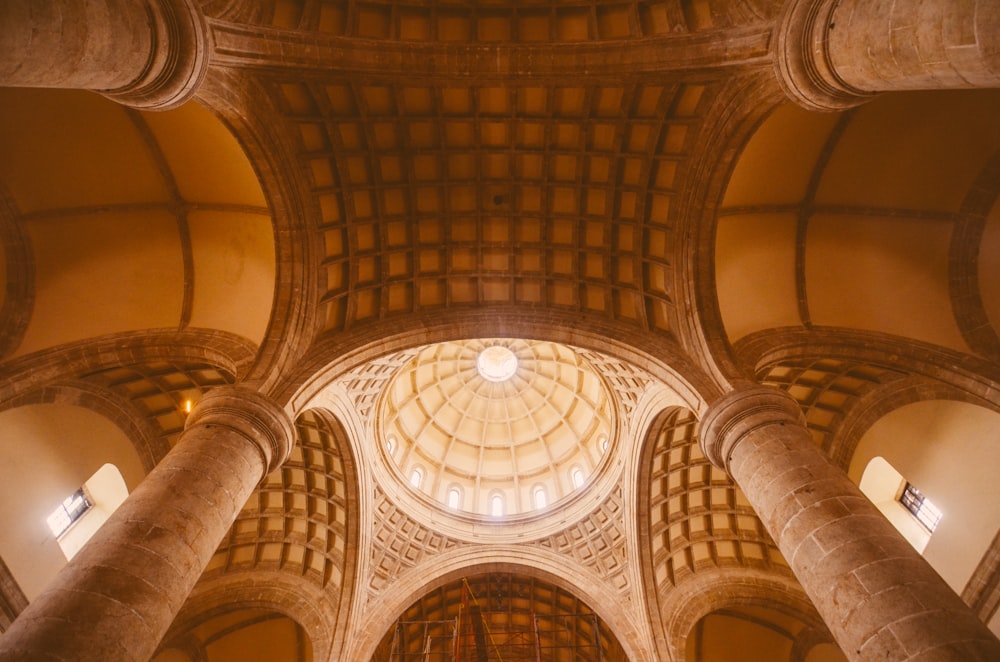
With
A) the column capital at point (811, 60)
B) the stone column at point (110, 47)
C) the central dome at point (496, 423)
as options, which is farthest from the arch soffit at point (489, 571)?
the stone column at point (110, 47)

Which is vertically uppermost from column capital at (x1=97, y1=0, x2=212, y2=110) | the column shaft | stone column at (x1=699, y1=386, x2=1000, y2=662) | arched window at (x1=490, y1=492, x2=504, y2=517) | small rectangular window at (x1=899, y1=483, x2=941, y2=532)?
arched window at (x1=490, y1=492, x2=504, y2=517)

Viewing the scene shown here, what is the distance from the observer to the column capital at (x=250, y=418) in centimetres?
980

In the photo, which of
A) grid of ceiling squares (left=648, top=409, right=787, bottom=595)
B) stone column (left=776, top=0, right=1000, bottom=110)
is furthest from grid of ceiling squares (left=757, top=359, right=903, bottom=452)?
stone column (left=776, top=0, right=1000, bottom=110)

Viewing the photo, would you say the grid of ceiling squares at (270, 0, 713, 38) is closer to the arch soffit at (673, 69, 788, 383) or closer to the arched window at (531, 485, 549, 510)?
the arch soffit at (673, 69, 788, 383)

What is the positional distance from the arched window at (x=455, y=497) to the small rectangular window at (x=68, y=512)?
1246cm

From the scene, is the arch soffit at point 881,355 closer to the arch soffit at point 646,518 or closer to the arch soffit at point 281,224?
the arch soffit at point 646,518

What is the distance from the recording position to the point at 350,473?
61.7ft

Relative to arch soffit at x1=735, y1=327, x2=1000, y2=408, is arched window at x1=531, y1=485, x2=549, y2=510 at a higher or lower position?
higher

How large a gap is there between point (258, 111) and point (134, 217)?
4592 mm

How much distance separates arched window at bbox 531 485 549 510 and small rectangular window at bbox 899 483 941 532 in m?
12.5

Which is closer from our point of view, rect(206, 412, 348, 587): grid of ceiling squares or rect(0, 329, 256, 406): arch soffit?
rect(0, 329, 256, 406): arch soffit

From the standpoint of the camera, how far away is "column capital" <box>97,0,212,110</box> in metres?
7.25

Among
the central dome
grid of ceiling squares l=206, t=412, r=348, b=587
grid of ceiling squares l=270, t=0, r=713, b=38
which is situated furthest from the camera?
the central dome

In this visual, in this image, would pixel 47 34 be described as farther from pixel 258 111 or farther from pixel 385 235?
pixel 385 235
